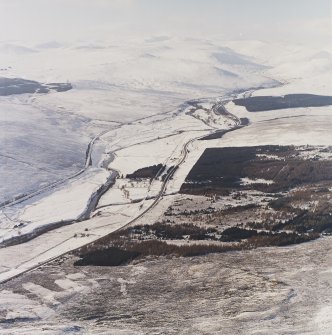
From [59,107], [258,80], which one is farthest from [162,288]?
[258,80]

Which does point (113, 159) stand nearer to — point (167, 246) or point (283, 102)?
point (167, 246)

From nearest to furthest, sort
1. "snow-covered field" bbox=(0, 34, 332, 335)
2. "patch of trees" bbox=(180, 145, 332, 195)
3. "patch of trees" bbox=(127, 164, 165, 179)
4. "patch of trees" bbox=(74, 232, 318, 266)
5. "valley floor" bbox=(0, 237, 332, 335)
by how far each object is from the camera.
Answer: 1. "valley floor" bbox=(0, 237, 332, 335)
2. "snow-covered field" bbox=(0, 34, 332, 335)
3. "patch of trees" bbox=(74, 232, 318, 266)
4. "patch of trees" bbox=(180, 145, 332, 195)
5. "patch of trees" bbox=(127, 164, 165, 179)

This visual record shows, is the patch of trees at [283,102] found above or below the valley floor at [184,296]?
above

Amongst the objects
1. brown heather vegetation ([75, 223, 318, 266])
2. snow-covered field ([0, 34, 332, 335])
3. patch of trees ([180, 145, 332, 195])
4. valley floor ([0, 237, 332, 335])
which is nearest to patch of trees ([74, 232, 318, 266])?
brown heather vegetation ([75, 223, 318, 266])

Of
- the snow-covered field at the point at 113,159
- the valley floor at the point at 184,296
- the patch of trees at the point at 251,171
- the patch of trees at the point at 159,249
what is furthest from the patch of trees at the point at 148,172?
the valley floor at the point at 184,296

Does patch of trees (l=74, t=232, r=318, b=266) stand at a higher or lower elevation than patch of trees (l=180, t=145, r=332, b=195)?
lower

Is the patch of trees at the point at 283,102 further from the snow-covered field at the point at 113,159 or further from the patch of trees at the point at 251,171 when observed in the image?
the patch of trees at the point at 251,171

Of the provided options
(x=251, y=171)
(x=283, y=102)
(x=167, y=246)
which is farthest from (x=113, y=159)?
(x=283, y=102)

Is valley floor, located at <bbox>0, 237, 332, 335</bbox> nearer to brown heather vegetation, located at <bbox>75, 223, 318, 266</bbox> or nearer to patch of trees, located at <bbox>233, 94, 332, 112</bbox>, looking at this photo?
brown heather vegetation, located at <bbox>75, 223, 318, 266</bbox>

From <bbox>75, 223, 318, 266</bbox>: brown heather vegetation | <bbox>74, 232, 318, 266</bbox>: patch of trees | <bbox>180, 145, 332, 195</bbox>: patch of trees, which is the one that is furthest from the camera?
<bbox>180, 145, 332, 195</bbox>: patch of trees

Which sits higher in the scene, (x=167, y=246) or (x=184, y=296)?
(x=167, y=246)

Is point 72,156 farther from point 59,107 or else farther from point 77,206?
point 59,107
